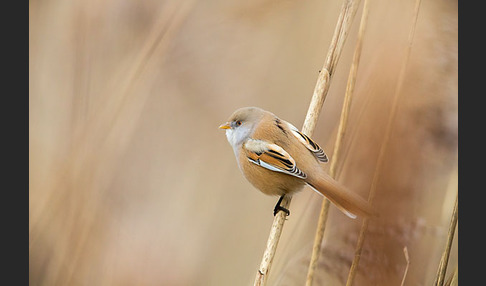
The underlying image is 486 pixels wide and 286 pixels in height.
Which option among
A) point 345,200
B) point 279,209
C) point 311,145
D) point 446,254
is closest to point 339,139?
point 311,145

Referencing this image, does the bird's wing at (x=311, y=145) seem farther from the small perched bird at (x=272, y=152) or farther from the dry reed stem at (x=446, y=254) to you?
the dry reed stem at (x=446, y=254)

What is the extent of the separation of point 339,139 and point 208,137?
45 cm

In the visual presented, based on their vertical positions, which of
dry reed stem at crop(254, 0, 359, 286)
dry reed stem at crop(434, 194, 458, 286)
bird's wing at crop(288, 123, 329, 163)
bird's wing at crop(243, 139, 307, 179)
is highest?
dry reed stem at crop(254, 0, 359, 286)

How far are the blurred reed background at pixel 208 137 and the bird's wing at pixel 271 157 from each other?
0.15 m

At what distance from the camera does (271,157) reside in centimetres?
158

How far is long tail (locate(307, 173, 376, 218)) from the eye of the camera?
1.43 meters

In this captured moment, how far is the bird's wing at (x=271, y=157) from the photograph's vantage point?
1.55 meters

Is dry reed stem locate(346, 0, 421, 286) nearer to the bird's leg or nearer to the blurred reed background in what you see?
the blurred reed background

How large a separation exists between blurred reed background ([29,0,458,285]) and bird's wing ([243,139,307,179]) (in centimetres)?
15

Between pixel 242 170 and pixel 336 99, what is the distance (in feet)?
1.25

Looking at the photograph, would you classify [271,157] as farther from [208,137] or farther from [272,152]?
[208,137]

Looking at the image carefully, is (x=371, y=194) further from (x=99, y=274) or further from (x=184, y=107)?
(x=99, y=274)

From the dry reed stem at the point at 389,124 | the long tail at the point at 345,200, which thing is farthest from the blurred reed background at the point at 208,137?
the long tail at the point at 345,200

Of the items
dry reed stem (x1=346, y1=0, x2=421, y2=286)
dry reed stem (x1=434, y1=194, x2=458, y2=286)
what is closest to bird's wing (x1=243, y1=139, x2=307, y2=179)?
dry reed stem (x1=346, y1=0, x2=421, y2=286)
